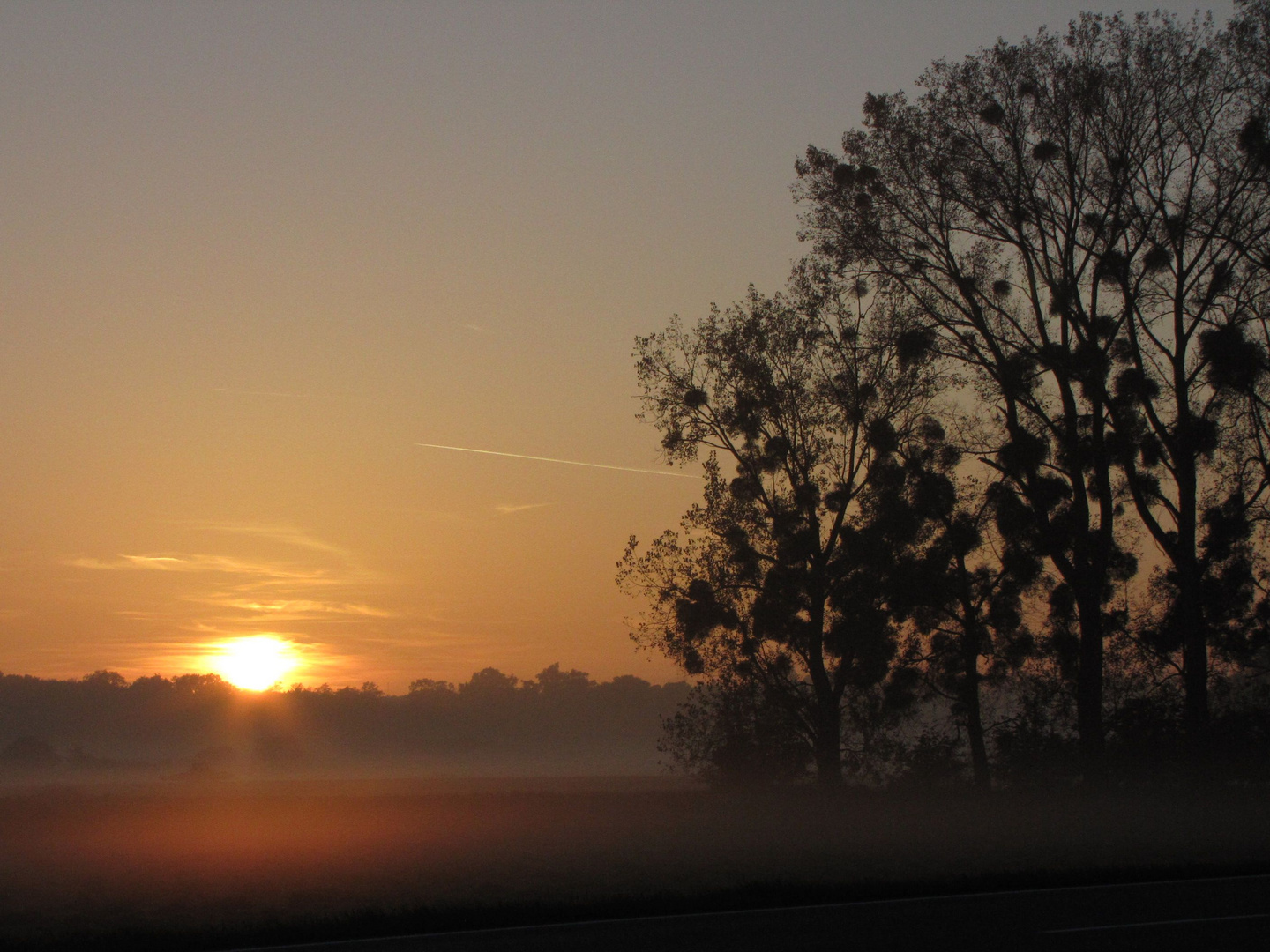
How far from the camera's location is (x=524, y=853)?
30250mm

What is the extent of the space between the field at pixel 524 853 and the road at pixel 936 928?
1585 mm

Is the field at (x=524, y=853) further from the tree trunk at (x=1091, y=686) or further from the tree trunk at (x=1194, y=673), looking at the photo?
the tree trunk at (x=1091, y=686)

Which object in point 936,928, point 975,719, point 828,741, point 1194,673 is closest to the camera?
point 936,928

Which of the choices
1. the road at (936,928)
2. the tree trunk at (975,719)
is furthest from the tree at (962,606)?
the road at (936,928)

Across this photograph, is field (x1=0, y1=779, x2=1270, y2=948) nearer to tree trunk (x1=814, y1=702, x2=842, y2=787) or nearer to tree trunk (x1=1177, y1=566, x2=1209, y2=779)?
tree trunk (x1=814, y1=702, x2=842, y2=787)

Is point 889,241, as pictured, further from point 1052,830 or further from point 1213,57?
point 1052,830

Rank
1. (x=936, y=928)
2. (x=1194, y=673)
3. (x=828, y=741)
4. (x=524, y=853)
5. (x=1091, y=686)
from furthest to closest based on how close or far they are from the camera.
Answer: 1. (x=828, y=741)
2. (x=1091, y=686)
3. (x=1194, y=673)
4. (x=524, y=853)
5. (x=936, y=928)

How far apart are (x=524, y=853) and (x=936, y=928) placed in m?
17.4

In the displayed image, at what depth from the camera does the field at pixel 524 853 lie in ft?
61.5

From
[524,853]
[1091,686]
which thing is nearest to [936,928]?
[524,853]

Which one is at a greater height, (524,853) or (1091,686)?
(1091,686)

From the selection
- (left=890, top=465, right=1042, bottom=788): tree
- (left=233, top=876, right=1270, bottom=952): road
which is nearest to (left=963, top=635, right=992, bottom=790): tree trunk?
(left=890, top=465, right=1042, bottom=788): tree

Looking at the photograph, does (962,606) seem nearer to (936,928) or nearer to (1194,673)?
(1194,673)

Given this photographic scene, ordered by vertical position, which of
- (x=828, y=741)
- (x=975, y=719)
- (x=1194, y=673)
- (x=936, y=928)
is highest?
(x=1194, y=673)
